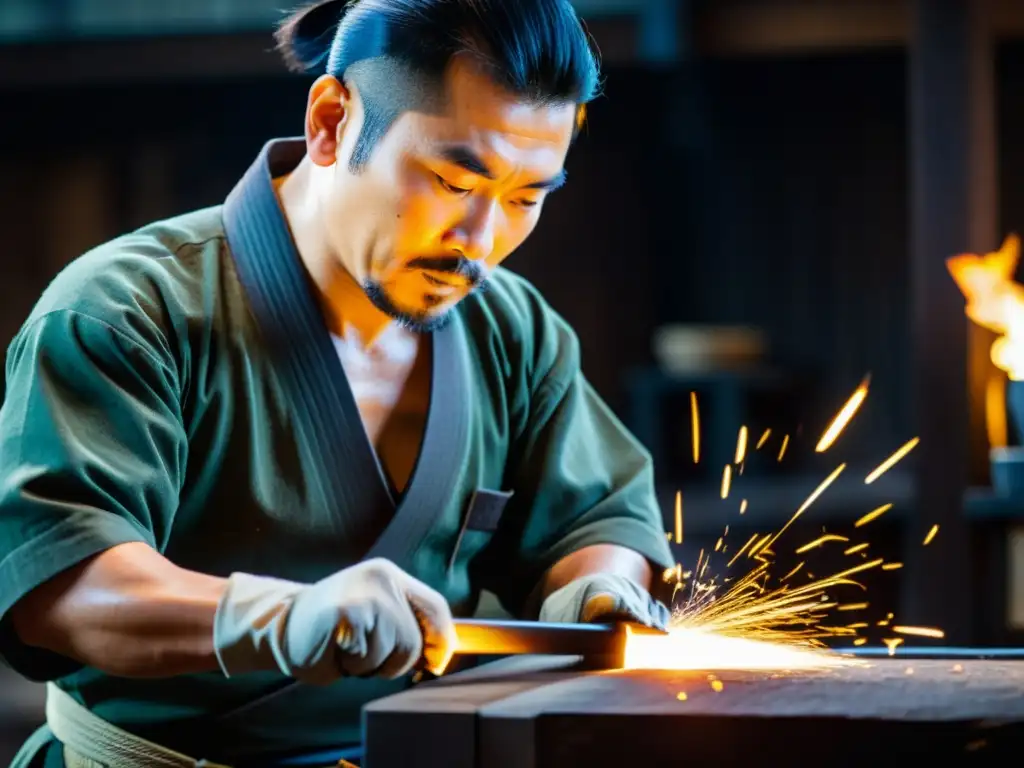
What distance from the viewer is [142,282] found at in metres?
1.93

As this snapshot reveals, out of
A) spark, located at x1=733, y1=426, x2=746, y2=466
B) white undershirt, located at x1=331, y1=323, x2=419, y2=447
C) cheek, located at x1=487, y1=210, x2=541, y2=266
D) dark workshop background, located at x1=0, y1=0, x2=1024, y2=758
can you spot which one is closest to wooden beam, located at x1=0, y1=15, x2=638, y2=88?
dark workshop background, located at x1=0, y1=0, x2=1024, y2=758

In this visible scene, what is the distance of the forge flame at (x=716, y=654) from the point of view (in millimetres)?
1899

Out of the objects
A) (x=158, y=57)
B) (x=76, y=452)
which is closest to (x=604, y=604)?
(x=76, y=452)

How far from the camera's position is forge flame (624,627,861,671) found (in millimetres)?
1899

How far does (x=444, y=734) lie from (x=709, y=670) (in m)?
0.43

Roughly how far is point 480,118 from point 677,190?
5.89 metres

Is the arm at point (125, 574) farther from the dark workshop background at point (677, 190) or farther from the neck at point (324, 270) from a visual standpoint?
the dark workshop background at point (677, 190)

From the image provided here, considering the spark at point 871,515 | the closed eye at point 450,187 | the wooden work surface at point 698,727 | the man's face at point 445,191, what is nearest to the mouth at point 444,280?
the man's face at point 445,191

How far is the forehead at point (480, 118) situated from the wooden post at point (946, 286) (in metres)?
2.77

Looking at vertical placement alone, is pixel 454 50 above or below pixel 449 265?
above

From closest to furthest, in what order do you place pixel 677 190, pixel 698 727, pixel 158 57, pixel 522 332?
pixel 698 727, pixel 522 332, pixel 158 57, pixel 677 190

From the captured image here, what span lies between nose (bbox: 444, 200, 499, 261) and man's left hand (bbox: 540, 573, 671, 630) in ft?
1.47

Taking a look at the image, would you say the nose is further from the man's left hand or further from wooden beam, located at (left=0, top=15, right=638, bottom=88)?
wooden beam, located at (left=0, top=15, right=638, bottom=88)

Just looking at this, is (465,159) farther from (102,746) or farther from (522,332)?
(102,746)
